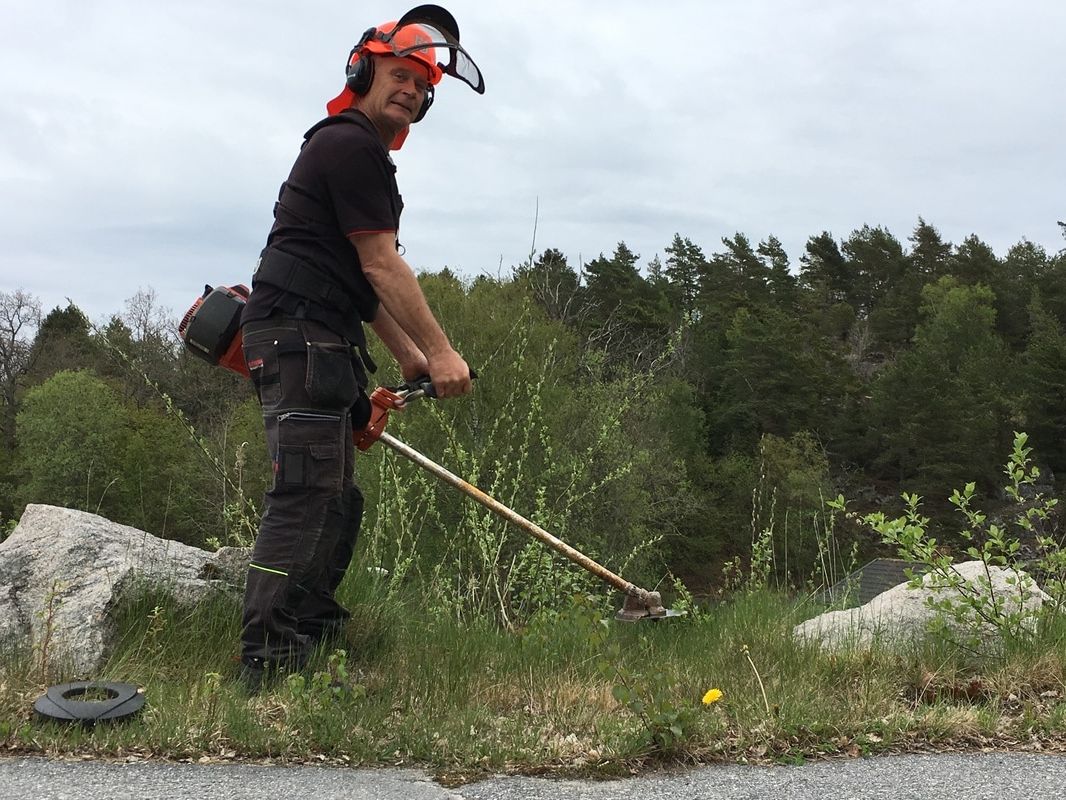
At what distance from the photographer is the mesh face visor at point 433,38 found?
3383 millimetres

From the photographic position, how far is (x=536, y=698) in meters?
3.18

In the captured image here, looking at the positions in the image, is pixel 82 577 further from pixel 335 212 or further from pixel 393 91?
pixel 393 91

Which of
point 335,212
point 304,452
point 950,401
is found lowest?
point 304,452

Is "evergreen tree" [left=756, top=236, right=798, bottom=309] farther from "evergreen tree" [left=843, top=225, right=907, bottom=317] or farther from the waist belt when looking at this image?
the waist belt

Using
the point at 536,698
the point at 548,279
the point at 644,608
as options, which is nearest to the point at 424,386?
the point at 536,698

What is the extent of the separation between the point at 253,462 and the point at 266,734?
2049 centimetres

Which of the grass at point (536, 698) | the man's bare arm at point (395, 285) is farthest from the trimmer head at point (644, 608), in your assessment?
the man's bare arm at point (395, 285)

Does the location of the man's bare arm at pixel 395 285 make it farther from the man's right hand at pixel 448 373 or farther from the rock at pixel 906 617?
the rock at pixel 906 617

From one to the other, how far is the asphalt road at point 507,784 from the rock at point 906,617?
1146 millimetres

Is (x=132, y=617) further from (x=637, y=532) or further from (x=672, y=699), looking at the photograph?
(x=637, y=532)

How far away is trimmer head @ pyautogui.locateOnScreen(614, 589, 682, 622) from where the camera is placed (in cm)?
A: 442

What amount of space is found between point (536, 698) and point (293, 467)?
3.62ft

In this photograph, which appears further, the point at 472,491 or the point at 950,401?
the point at 950,401

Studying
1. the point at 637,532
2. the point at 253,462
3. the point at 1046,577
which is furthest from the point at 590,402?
the point at 1046,577
